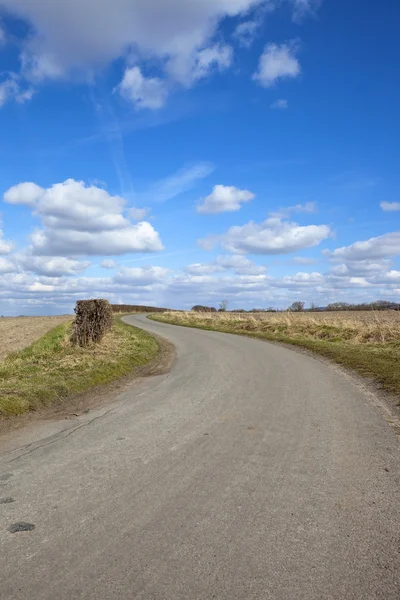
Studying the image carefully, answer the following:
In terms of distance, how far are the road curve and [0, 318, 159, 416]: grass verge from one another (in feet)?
4.94

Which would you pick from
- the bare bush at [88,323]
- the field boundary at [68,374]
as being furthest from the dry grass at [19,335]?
the field boundary at [68,374]

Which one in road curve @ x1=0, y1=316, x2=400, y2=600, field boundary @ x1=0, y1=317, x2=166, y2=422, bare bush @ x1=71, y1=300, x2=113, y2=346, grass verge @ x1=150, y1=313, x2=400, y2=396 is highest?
bare bush @ x1=71, y1=300, x2=113, y2=346

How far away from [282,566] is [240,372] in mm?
9856

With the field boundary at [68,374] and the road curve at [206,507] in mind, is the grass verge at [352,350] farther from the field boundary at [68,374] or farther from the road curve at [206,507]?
the field boundary at [68,374]

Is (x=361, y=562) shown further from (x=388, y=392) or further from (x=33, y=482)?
(x=388, y=392)

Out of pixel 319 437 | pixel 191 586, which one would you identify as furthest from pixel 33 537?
pixel 319 437

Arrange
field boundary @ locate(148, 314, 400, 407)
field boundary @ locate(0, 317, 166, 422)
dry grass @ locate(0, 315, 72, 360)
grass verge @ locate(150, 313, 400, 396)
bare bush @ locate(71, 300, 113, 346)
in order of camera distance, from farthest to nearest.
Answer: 1. dry grass @ locate(0, 315, 72, 360)
2. bare bush @ locate(71, 300, 113, 346)
3. grass verge @ locate(150, 313, 400, 396)
4. field boundary @ locate(148, 314, 400, 407)
5. field boundary @ locate(0, 317, 166, 422)

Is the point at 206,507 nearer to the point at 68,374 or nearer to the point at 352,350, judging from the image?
the point at 68,374

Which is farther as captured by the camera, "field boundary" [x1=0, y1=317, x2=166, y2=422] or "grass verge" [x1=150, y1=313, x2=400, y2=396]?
"grass verge" [x1=150, y1=313, x2=400, y2=396]

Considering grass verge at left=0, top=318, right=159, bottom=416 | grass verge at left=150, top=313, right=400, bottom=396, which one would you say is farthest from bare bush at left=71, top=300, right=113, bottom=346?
grass verge at left=150, top=313, right=400, bottom=396

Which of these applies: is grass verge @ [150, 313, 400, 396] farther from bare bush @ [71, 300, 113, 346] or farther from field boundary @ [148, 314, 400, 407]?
bare bush @ [71, 300, 113, 346]

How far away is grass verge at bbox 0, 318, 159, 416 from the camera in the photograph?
8929mm

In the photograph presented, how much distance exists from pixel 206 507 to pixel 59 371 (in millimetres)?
8450

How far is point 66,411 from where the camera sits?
28.6 ft
